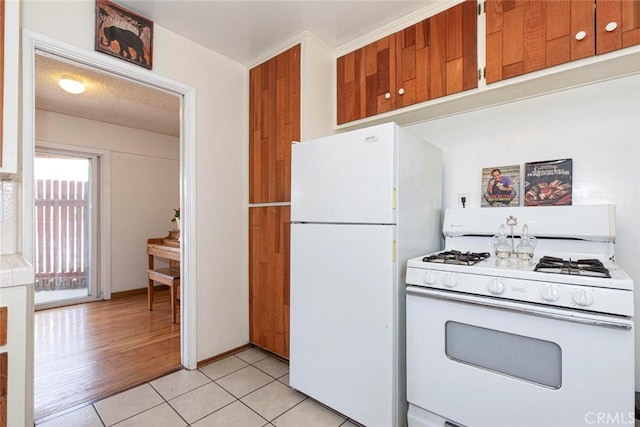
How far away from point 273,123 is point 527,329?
2027 millimetres

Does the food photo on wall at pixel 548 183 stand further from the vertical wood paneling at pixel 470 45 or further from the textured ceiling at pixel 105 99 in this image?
the textured ceiling at pixel 105 99

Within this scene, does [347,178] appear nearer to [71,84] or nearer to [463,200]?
[463,200]

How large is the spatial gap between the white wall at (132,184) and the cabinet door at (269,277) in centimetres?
262

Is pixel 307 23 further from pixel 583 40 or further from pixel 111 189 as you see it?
pixel 111 189

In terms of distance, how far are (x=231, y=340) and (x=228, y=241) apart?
0.81m

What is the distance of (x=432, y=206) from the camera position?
1.85 meters

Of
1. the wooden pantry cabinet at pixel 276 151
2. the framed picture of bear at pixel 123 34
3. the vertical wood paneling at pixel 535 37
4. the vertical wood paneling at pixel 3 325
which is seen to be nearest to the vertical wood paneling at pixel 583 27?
the vertical wood paneling at pixel 535 37

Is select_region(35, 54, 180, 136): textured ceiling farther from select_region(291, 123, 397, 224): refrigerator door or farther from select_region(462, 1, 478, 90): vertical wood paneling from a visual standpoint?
select_region(462, 1, 478, 90): vertical wood paneling

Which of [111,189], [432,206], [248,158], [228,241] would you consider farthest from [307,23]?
[111,189]

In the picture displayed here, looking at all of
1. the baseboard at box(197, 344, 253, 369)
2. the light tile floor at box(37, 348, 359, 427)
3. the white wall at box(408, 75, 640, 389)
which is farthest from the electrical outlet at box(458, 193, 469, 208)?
the baseboard at box(197, 344, 253, 369)

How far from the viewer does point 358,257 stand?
1.55m

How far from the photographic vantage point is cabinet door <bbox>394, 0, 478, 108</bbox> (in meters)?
1.68

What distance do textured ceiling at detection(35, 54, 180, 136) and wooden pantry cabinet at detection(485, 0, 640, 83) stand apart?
231cm

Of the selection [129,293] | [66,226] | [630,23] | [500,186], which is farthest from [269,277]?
[66,226]
